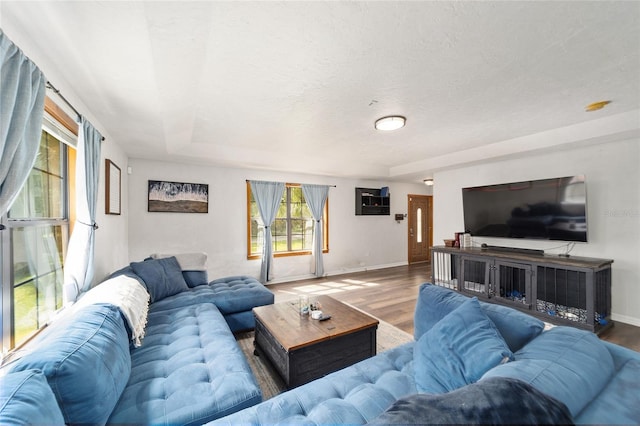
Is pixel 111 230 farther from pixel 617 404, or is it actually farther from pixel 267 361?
pixel 617 404

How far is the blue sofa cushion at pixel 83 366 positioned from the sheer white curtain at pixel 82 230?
2.36 feet

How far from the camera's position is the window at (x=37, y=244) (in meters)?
1.39

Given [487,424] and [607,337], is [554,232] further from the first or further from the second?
[487,424]

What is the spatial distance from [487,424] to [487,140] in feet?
13.1

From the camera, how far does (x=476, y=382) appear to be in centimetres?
81

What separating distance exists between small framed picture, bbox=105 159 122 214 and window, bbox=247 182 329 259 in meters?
1.99

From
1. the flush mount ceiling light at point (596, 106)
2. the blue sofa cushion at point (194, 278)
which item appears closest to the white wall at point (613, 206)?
the flush mount ceiling light at point (596, 106)

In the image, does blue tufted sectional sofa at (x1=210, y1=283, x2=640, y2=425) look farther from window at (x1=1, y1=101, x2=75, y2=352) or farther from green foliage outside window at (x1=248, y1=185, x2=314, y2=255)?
green foliage outside window at (x1=248, y1=185, x2=314, y2=255)

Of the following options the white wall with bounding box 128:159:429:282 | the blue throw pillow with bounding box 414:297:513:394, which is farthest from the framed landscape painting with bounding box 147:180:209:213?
the blue throw pillow with bounding box 414:297:513:394

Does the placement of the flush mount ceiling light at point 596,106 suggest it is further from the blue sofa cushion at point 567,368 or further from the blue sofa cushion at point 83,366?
the blue sofa cushion at point 83,366

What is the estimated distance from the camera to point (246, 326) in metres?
2.80

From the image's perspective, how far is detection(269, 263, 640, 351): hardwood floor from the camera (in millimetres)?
2863

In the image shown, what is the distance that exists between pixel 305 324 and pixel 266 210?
3.08 meters

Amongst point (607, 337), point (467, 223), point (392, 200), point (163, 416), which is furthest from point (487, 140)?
point (163, 416)
